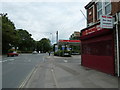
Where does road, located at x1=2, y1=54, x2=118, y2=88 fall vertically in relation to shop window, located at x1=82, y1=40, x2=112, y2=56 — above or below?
below

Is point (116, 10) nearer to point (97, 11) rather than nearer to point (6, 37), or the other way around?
point (97, 11)

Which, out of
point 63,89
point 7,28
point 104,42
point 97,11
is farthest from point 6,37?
point 63,89

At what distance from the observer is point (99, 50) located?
464 inches

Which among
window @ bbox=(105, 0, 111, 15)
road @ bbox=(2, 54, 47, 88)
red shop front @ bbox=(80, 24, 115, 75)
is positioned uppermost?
window @ bbox=(105, 0, 111, 15)

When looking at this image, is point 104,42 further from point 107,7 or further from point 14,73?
point 14,73

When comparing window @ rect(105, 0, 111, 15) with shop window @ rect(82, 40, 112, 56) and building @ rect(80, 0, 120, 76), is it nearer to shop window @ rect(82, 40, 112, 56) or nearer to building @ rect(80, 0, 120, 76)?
building @ rect(80, 0, 120, 76)

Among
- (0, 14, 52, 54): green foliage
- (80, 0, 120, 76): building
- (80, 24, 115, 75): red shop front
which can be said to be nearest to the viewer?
(80, 0, 120, 76): building

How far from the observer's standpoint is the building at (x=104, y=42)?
940cm

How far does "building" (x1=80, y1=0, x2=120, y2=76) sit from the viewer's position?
30.8 feet

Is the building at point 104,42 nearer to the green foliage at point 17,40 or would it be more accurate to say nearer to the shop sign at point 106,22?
the shop sign at point 106,22

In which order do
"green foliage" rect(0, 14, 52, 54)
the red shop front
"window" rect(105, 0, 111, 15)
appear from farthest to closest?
"green foliage" rect(0, 14, 52, 54) → "window" rect(105, 0, 111, 15) → the red shop front

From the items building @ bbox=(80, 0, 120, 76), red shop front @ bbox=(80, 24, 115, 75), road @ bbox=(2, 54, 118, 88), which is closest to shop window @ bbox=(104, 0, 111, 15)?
building @ bbox=(80, 0, 120, 76)

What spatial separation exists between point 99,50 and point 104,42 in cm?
102

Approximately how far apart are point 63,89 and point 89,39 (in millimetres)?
8254
